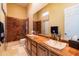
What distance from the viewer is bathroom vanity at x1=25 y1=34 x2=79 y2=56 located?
125 cm

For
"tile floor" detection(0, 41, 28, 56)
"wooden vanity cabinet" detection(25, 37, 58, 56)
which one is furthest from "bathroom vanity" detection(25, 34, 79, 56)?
"tile floor" detection(0, 41, 28, 56)

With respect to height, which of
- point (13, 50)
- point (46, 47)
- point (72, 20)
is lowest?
point (13, 50)

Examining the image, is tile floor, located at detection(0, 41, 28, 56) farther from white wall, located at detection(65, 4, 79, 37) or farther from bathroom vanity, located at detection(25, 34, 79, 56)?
white wall, located at detection(65, 4, 79, 37)

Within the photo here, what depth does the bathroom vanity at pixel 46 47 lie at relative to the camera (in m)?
→ 1.25

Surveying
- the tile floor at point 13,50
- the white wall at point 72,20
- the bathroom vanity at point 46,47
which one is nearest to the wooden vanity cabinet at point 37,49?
A: the bathroom vanity at point 46,47

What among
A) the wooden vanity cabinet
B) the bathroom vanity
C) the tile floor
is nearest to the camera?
the bathroom vanity

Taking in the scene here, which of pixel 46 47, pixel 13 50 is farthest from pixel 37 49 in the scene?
pixel 13 50

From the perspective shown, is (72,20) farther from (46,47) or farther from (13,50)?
(13,50)

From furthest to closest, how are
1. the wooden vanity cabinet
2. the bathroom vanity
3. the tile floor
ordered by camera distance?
the tile floor, the wooden vanity cabinet, the bathroom vanity

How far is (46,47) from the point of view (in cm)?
142

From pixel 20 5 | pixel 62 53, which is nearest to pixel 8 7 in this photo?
pixel 20 5

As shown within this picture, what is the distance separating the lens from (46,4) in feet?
5.52

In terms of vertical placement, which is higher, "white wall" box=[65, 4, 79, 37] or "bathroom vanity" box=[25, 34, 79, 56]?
"white wall" box=[65, 4, 79, 37]

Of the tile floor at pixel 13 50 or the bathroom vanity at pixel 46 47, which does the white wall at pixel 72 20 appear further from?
the tile floor at pixel 13 50
